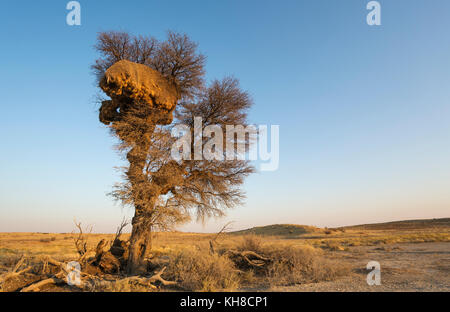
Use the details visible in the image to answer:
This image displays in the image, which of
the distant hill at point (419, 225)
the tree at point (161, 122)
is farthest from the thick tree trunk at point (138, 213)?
the distant hill at point (419, 225)

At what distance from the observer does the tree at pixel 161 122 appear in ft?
30.9

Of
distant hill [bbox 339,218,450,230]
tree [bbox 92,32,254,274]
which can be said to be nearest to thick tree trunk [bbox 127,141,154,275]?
tree [bbox 92,32,254,274]

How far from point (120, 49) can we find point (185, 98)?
3.65 meters

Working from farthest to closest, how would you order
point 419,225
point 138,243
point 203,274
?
point 419,225 → point 138,243 → point 203,274

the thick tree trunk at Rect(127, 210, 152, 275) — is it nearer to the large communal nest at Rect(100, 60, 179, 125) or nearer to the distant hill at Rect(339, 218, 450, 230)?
the large communal nest at Rect(100, 60, 179, 125)

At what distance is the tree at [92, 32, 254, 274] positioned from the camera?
30.9 feet

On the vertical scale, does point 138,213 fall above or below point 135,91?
below

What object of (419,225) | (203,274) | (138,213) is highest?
(138,213)

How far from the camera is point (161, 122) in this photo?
10.9m

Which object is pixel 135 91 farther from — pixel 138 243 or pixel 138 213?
pixel 138 243

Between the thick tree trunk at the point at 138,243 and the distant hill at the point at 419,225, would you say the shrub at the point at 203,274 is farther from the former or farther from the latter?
the distant hill at the point at 419,225

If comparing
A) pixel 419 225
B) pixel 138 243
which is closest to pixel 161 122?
pixel 138 243
